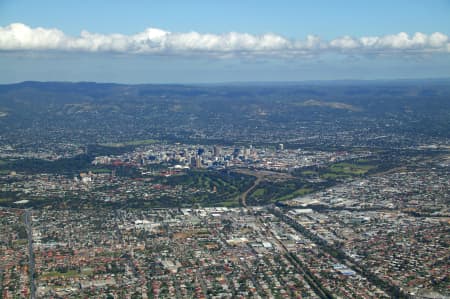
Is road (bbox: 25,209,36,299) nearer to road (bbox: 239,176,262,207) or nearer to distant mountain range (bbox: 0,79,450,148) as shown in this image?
road (bbox: 239,176,262,207)

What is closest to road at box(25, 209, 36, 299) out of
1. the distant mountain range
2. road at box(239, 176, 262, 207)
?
road at box(239, 176, 262, 207)

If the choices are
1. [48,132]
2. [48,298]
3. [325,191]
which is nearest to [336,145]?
[325,191]

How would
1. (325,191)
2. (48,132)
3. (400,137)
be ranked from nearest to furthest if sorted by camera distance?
(325,191) → (400,137) → (48,132)

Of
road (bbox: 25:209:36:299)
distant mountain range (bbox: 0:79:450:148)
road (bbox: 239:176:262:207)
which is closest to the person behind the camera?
road (bbox: 25:209:36:299)

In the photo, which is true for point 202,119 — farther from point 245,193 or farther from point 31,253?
point 31,253

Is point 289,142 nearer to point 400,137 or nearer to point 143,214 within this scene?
point 400,137

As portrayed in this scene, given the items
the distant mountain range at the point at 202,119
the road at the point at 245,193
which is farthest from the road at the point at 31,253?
the distant mountain range at the point at 202,119

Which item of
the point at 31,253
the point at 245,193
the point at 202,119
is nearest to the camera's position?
the point at 31,253

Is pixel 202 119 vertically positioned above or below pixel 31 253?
below

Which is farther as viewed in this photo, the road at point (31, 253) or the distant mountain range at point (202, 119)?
the distant mountain range at point (202, 119)

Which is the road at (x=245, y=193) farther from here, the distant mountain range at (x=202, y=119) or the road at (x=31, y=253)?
the distant mountain range at (x=202, y=119)

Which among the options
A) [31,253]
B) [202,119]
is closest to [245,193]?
[31,253]
